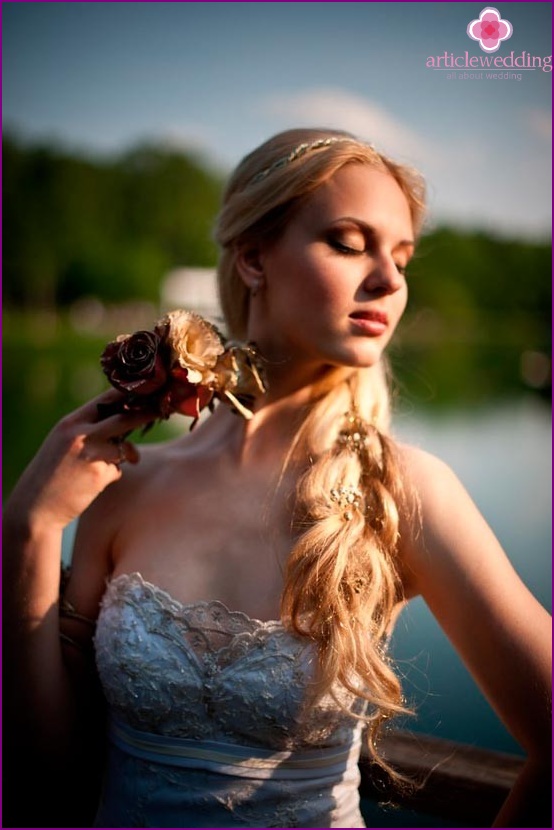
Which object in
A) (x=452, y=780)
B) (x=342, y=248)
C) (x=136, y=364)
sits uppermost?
(x=342, y=248)

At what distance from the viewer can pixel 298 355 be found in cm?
213

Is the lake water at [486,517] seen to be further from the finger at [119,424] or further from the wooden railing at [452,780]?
the finger at [119,424]

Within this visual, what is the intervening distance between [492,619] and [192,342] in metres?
1.01

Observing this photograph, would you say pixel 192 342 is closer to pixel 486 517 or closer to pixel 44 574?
pixel 44 574

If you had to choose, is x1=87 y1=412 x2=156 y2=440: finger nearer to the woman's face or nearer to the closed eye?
the woman's face

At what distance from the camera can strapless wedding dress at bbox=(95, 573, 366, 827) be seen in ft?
5.93

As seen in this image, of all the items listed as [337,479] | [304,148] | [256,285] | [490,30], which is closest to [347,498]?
[337,479]

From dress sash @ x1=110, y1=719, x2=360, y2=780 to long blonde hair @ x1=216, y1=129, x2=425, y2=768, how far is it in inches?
6.6

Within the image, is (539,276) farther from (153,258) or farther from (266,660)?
(266,660)

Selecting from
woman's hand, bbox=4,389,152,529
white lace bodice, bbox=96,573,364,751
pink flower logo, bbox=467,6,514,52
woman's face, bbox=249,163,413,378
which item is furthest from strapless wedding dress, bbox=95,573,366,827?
pink flower logo, bbox=467,6,514,52

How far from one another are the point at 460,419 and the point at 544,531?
10317mm

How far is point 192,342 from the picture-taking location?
1.94 meters

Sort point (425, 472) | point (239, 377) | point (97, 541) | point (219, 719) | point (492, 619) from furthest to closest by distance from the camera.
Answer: point (97, 541), point (239, 377), point (425, 472), point (219, 719), point (492, 619)

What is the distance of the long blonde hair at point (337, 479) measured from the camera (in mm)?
1810
